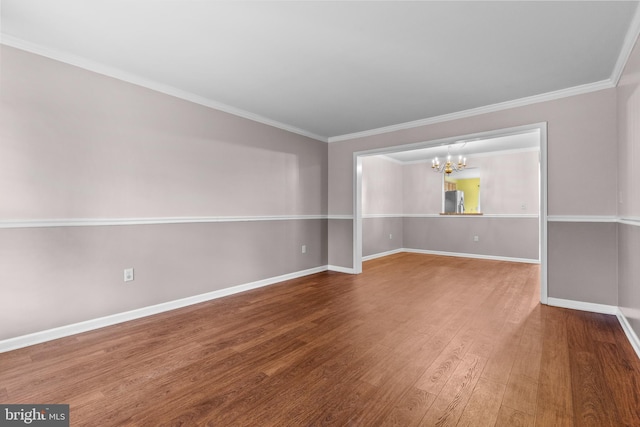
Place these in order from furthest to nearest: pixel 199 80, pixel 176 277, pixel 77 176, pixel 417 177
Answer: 1. pixel 417 177
2. pixel 176 277
3. pixel 199 80
4. pixel 77 176

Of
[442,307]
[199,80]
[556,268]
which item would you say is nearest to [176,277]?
[199,80]

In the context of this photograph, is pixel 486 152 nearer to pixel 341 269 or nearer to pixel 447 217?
pixel 447 217

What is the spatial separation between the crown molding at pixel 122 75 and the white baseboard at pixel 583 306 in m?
4.19

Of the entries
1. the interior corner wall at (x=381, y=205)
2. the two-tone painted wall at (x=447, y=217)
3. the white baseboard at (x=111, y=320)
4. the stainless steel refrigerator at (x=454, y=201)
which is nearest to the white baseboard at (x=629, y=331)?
the two-tone painted wall at (x=447, y=217)

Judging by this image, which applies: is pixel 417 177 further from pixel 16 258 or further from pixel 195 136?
pixel 16 258

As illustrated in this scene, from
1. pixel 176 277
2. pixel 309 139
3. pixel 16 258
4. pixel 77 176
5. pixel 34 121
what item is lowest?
pixel 176 277

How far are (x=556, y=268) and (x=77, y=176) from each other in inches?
195

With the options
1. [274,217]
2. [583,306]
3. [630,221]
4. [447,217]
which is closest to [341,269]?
[274,217]

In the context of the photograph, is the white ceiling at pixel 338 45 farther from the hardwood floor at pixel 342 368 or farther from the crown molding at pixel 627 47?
the hardwood floor at pixel 342 368

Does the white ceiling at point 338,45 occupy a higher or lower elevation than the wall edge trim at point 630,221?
higher

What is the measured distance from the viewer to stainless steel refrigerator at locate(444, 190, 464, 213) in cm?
705

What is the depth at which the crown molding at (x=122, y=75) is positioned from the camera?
2285mm

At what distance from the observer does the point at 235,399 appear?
1.64 meters

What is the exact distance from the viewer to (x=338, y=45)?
7.68ft
